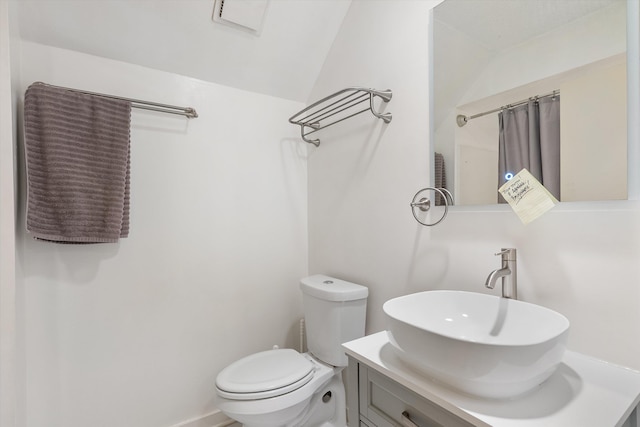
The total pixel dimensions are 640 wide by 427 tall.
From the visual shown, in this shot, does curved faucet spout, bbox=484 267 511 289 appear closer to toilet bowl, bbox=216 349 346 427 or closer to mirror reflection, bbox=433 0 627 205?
mirror reflection, bbox=433 0 627 205

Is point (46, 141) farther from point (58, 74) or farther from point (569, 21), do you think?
point (569, 21)

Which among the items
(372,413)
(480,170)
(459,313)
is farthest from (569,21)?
(372,413)

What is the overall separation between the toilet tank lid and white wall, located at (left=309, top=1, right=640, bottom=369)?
8 centimetres

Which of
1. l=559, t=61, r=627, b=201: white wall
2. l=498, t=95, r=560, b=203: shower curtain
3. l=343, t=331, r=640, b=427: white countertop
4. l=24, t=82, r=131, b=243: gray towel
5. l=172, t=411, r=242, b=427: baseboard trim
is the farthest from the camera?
l=172, t=411, r=242, b=427: baseboard trim

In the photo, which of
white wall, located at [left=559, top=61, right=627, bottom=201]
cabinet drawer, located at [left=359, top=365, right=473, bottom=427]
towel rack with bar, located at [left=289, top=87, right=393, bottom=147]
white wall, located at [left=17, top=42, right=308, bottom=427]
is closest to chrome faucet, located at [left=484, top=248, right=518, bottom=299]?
white wall, located at [left=559, top=61, right=627, bottom=201]

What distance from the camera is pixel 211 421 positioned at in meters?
1.64

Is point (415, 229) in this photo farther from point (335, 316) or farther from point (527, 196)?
point (335, 316)

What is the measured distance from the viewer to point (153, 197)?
1.52 meters

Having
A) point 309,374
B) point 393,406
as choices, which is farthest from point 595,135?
point 309,374

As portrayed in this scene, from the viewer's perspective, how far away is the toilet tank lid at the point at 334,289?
1.39 m

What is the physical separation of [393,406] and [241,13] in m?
1.80

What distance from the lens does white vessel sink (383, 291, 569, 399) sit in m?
0.56

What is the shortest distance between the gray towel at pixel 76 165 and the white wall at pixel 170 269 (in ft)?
0.45

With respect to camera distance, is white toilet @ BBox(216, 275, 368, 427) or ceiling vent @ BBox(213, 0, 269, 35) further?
ceiling vent @ BBox(213, 0, 269, 35)
